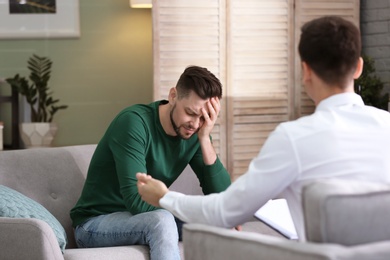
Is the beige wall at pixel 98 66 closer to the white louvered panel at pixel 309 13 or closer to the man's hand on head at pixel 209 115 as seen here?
the white louvered panel at pixel 309 13

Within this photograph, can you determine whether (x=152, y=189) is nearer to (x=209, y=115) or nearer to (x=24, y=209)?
(x=24, y=209)

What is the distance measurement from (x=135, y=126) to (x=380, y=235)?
1643 millimetres

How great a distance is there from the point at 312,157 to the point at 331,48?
254mm

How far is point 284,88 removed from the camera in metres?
6.31

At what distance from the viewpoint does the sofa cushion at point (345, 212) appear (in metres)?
1.62

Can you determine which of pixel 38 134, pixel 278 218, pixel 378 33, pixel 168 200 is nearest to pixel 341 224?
pixel 168 200

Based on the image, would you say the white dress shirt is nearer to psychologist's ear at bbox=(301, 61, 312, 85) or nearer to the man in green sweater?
psychologist's ear at bbox=(301, 61, 312, 85)

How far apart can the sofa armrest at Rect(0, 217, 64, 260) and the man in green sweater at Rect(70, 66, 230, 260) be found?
0.37 metres

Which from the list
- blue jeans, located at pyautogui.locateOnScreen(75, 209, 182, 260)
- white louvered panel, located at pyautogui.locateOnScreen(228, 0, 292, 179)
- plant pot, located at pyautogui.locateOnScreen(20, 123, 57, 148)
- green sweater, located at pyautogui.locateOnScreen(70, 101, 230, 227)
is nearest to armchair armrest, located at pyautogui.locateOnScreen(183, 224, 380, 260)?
blue jeans, located at pyautogui.locateOnScreen(75, 209, 182, 260)

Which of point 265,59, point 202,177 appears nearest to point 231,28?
point 265,59

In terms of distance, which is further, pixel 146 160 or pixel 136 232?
pixel 146 160

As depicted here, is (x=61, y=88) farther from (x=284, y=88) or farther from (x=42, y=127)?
(x=284, y=88)

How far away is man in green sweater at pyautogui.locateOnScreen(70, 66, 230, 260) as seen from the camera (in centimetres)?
309

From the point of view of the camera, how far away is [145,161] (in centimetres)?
320
